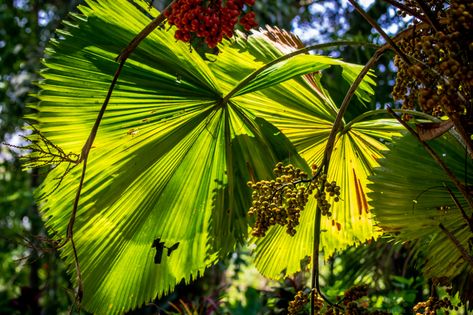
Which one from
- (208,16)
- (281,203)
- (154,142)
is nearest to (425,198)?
(281,203)

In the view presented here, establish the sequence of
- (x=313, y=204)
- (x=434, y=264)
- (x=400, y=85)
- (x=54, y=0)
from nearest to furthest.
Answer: (x=400, y=85), (x=434, y=264), (x=313, y=204), (x=54, y=0)

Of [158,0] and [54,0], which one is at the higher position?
[54,0]

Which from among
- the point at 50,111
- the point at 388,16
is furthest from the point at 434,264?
the point at 388,16

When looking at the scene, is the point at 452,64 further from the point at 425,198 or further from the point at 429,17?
the point at 425,198

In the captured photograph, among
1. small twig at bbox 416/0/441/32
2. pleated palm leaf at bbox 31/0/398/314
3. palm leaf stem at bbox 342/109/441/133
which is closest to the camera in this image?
small twig at bbox 416/0/441/32

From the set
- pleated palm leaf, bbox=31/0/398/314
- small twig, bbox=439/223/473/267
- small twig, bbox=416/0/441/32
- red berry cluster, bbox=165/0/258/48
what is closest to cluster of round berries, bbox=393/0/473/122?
small twig, bbox=416/0/441/32

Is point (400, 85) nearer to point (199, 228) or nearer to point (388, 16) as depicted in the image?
point (199, 228)

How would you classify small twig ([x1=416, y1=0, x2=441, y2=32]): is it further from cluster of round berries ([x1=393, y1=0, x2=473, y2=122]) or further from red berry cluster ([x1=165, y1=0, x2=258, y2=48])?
red berry cluster ([x1=165, y1=0, x2=258, y2=48])

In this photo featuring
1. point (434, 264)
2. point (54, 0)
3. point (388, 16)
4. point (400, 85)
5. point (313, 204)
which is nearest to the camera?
point (400, 85)
